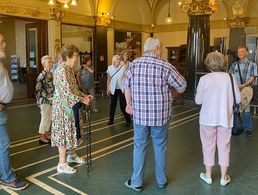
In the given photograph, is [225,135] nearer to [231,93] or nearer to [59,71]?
[231,93]

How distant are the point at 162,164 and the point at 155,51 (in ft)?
3.78

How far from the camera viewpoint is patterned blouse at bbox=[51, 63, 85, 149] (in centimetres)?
318

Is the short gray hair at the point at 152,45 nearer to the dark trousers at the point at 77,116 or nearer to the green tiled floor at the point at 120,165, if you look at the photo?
the dark trousers at the point at 77,116

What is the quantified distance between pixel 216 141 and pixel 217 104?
1.43ft

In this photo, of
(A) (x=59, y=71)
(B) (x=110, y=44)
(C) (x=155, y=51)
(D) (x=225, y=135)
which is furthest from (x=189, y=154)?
(B) (x=110, y=44)

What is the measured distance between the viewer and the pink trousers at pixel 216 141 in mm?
3068

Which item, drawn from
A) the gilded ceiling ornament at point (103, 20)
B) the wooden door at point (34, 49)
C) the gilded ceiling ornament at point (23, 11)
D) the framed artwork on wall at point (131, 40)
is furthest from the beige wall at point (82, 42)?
the gilded ceiling ornament at point (23, 11)

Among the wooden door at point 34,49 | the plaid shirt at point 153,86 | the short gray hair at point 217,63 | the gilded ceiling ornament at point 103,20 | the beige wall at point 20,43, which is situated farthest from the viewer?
the beige wall at point 20,43

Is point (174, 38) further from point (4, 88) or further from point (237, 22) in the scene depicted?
point (4, 88)

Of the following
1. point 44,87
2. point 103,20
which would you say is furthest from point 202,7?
point 44,87

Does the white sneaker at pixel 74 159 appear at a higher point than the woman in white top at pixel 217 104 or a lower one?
lower

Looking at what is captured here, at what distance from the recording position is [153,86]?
2787mm

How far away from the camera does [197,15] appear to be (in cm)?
834

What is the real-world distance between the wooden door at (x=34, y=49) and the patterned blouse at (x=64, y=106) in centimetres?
701
